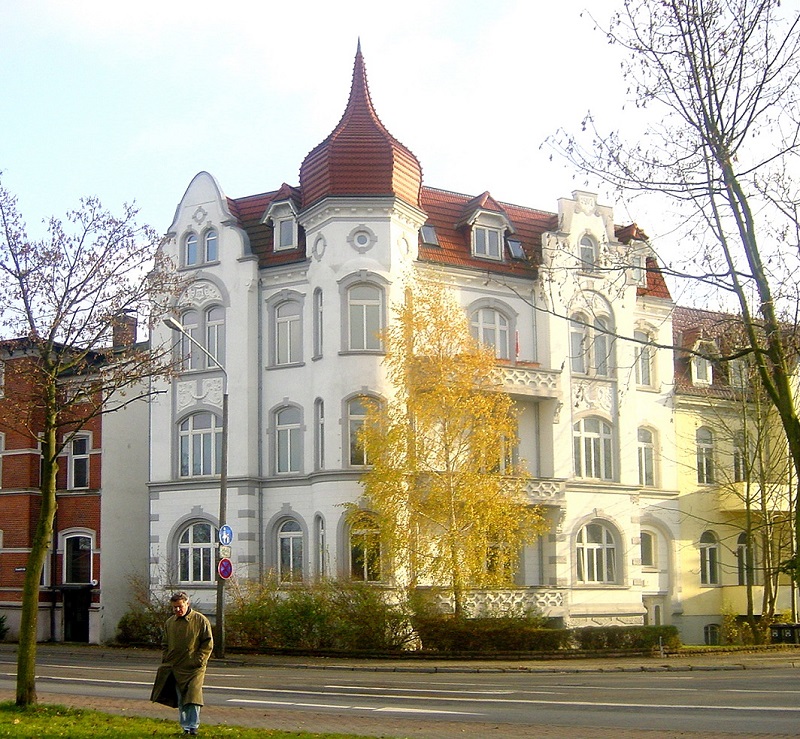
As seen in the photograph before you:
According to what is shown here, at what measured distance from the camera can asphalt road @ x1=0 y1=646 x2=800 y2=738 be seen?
1466cm

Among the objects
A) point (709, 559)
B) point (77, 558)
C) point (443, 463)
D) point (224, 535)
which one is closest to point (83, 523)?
point (77, 558)

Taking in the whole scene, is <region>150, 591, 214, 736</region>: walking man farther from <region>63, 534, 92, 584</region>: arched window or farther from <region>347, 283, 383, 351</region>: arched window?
<region>63, 534, 92, 584</region>: arched window

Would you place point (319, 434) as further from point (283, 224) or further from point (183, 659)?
point (183, 659)

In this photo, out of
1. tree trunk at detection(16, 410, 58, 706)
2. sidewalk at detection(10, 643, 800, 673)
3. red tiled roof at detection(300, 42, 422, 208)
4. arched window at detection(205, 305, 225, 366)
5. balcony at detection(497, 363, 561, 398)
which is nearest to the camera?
tree trunk at detection(16, 410, 58, 706)

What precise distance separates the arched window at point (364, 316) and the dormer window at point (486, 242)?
4.86 m

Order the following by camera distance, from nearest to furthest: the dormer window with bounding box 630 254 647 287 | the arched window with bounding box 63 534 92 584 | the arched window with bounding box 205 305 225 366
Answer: the dormer window with bounding box 630 254 647 287 → the arched window with bounding box 205 305 225 366 → the arched window with bounding box 63 534 92 584

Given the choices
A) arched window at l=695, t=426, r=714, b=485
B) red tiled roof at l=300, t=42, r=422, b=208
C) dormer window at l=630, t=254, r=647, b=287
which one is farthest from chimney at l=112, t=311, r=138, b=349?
arched window at l=695, t=426, r=714, b=485

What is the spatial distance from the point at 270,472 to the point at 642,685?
1682 centimetres

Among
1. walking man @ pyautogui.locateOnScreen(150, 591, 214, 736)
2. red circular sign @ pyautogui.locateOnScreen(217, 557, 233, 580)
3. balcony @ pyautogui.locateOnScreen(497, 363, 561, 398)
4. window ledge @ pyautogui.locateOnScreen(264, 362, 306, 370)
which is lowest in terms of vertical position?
walking man @ pyautogui.locateOnScreen(150, 591, 214, 736)

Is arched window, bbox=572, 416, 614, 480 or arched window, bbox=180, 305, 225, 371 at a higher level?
arched window, bbox=180, 305, 225, 371

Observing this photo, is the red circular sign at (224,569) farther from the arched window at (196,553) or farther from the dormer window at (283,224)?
the dormer window at (283,224)

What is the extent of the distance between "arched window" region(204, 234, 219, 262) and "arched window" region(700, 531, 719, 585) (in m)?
20.1

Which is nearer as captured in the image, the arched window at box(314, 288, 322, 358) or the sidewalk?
the sidewalk

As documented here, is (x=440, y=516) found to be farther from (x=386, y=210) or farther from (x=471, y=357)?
(x=386, y=210)
